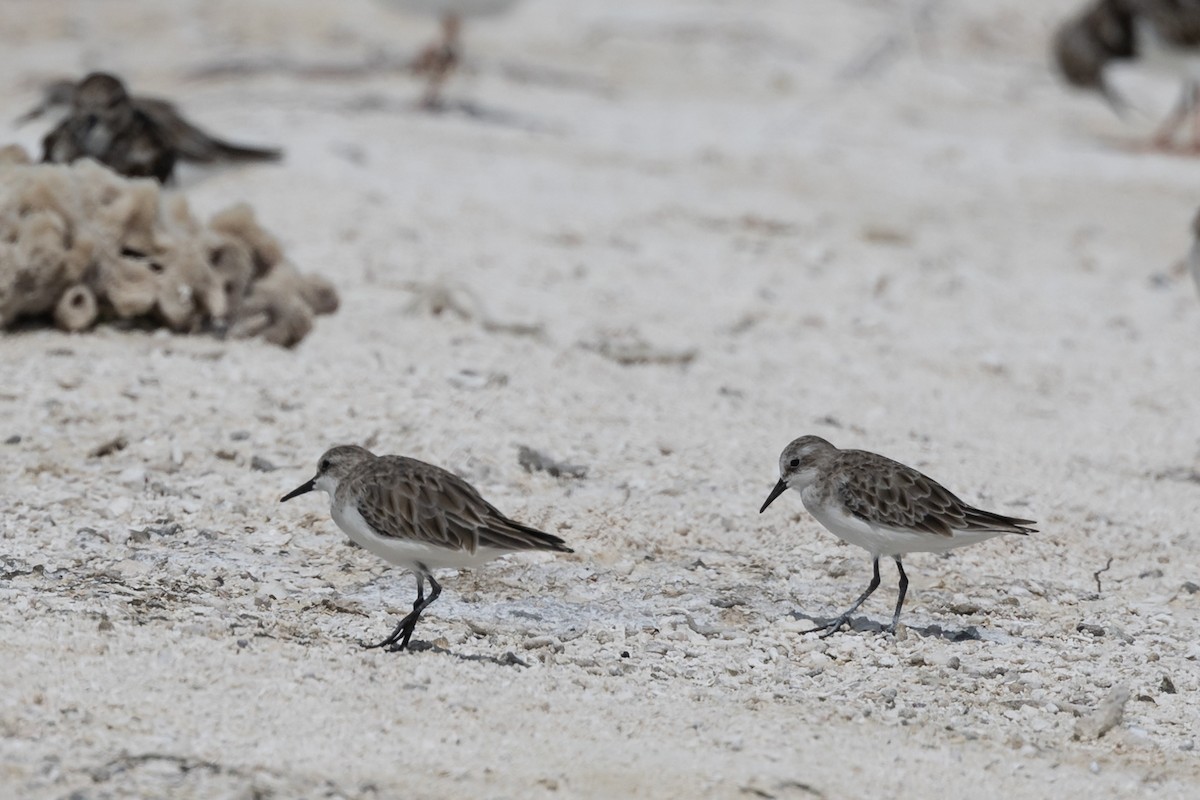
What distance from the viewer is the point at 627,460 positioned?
6.58 metres

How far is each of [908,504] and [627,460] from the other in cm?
163

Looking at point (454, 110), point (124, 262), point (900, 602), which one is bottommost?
point (454, 110)

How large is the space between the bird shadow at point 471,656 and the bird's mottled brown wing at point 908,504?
1161 millimetres

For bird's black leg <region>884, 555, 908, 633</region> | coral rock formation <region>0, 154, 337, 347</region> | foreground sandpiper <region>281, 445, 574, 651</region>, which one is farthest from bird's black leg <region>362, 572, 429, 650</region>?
coral rock formation <region>0, 154, 337, 347</region>

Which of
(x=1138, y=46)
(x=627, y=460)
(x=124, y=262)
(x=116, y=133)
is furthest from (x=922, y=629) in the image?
(x=1138, y=46)

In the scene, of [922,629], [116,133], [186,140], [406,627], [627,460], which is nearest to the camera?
[406,627]

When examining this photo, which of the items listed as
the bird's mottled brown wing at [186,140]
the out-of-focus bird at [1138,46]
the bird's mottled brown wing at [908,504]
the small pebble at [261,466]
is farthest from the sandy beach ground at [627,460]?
the out-of-focus bird at [1138,46]

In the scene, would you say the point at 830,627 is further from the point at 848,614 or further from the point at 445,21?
the point at 445,21

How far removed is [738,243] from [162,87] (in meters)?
5.80

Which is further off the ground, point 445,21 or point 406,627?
point 445,21

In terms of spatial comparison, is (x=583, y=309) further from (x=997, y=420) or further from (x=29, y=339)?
(x=29, y=339)

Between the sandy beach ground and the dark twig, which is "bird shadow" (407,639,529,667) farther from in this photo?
the dark twig

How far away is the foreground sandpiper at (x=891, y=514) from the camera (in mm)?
5160

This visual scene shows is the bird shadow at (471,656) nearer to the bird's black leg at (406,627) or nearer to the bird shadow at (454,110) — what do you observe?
the bird's black leg at (406,627)
